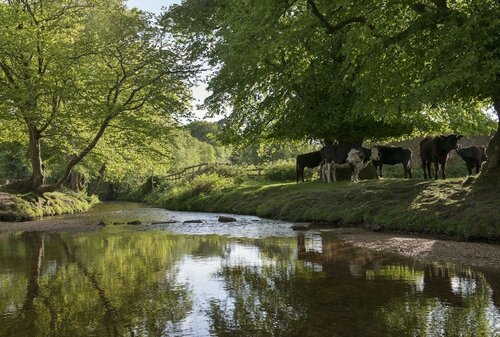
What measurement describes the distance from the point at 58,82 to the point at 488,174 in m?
22.7

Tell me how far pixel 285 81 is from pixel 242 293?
18092 millimetres

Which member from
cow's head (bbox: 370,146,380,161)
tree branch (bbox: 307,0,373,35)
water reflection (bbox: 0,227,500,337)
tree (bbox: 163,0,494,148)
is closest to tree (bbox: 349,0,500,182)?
tree branch (bbox: 307,0,373,35)

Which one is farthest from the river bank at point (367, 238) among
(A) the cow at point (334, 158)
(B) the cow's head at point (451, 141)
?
(B) the cow's head at point (451, 141)

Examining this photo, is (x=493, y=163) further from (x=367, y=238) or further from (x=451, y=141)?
(x=451, y=141)

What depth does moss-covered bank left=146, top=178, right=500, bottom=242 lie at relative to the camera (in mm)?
13016

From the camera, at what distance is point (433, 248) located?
1143cm

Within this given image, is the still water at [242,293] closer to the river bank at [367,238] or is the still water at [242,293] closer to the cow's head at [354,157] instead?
the river bank at [367,238]

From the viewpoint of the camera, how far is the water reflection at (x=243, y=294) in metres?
6.02

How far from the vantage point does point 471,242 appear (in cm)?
1230

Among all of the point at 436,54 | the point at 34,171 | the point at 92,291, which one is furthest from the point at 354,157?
the point at 92,291

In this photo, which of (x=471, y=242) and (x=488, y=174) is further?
(x=488, y=174)

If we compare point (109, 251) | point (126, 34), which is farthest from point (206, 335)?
point (126, 34)

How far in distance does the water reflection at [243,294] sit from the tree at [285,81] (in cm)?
860

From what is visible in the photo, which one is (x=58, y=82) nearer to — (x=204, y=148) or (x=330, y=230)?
(x=330, y=230)
